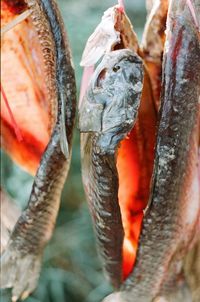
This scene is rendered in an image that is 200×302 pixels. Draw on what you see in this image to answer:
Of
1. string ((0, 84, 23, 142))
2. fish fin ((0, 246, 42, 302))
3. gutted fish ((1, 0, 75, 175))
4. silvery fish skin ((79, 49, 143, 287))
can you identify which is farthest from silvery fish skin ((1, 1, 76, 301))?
string ((0, 84, 23, 142))

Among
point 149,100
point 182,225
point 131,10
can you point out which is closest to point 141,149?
point 149,100

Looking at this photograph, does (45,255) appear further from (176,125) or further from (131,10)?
(131,10)

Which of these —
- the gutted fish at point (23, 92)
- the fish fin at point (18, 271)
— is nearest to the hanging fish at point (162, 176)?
the fish fin at point (18, 271)

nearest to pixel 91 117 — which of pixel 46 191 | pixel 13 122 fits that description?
pixel 46 191

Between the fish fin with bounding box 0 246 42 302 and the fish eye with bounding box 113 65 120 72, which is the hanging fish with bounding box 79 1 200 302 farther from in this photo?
the fish fin with bounding box 0 246 42 302

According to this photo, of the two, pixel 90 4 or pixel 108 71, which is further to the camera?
pixel 90 4

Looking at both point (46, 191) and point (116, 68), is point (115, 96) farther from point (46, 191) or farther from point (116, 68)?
point (46, 191)
